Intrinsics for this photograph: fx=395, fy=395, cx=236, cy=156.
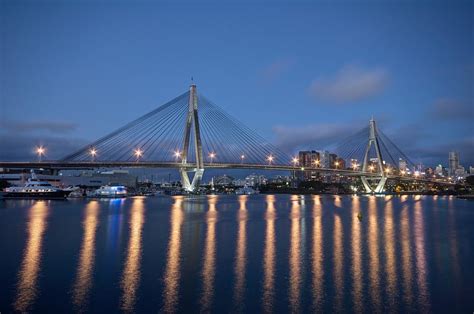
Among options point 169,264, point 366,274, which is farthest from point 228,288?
point 366,274

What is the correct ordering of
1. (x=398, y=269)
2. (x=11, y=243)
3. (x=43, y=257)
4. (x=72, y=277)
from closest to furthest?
(x=72, y=277) → (x=398, y=269) → (x=43, y=257) → (x=11, y=243)

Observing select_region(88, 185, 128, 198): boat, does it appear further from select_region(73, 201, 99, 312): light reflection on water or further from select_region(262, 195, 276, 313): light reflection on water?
select_region(262, 195, 276, 313): light reflection on water

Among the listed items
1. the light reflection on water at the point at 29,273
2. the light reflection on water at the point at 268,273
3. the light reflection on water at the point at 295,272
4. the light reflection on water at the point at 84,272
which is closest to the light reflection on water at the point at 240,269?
the light reflection on water at the point at 268,273

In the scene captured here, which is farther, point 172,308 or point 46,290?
point 46,290

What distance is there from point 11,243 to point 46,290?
8.85 m

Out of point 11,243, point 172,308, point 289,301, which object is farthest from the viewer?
point 11,243

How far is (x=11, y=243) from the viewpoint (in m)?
17.3

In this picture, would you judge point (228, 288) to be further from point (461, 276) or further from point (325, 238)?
point (325, 238)

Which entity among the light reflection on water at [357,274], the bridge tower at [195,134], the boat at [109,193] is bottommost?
the light reflection on water at [357,274]

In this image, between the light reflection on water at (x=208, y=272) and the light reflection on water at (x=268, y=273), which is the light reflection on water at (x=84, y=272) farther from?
the light reflection on water at (x=268, y=273)

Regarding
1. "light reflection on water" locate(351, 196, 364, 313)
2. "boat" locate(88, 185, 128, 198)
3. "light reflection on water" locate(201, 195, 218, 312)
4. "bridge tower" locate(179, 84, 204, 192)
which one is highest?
"bridge tower" locate(179, 84, 204, 192)

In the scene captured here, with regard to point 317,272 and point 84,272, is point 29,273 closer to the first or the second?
point 84,272

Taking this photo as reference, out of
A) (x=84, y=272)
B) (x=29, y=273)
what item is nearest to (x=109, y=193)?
(x=29, y=273)

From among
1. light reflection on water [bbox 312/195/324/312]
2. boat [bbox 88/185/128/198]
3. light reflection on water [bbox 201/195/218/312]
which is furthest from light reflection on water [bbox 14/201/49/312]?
boat [bbox 88/185/128/198]
